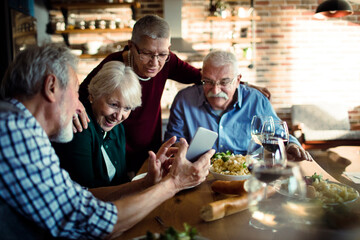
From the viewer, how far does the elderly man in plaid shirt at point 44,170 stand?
844mm

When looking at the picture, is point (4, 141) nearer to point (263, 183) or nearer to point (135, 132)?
point (263, 183)

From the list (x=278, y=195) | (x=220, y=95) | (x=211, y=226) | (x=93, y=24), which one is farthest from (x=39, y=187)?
(x=93, y=24)

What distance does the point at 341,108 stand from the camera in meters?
4.88

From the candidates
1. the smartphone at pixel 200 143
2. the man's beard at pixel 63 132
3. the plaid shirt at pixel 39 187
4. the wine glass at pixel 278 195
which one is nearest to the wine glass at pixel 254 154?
the smartphone at pixel 200 143

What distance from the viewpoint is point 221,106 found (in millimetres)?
2303

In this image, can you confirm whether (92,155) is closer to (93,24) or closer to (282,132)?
(282,132)

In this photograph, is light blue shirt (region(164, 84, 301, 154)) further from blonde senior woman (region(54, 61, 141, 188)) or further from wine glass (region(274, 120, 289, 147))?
wine glass (region(274, 120, 289, 147))

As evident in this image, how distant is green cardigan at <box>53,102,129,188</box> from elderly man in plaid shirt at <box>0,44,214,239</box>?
0.38 meters

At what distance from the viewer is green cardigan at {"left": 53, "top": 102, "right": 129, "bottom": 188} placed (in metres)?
1.50

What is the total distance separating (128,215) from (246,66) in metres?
4.52

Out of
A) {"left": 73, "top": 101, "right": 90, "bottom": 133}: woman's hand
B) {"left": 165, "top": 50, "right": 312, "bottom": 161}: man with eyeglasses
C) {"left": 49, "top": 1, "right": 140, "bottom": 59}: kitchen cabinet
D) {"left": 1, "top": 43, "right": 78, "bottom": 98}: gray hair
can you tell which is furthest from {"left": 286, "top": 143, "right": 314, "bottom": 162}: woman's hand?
{"left": 49, "top": 1, "right": 140, "bottom": 59}: kitchen cabinet

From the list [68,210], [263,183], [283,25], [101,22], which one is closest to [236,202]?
[263,183]

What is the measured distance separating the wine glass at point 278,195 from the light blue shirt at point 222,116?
1274 mm

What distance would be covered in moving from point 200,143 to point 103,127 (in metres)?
0.67
